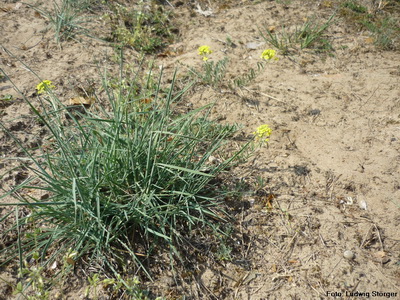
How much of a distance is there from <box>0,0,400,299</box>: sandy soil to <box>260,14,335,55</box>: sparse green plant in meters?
0.12

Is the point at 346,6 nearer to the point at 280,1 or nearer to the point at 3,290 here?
the point at 280,1

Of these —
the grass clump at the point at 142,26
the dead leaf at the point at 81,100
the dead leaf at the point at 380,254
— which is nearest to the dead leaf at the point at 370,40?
the grass clump at the point at 142,26

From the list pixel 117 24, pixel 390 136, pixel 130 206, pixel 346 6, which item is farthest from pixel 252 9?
pixel 130 206

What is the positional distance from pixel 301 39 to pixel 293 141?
1.66 meters

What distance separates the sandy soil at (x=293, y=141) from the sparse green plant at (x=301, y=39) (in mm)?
120

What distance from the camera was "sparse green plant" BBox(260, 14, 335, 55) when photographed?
3.92m

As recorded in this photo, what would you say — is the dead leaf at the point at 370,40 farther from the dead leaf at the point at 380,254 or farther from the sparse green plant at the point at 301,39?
the dead leaf at the point at 380,254

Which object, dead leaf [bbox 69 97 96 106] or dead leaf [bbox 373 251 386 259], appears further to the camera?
dead leaf [bbox 69 97 96 106]

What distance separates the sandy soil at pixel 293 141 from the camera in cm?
218

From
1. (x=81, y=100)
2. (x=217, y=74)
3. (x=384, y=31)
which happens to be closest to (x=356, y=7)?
(x=384, y=31)

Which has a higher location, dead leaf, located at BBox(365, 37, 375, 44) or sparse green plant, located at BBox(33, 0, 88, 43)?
dead leaf, located at BBox(365, 37, 375, 44)

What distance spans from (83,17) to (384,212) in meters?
3.66

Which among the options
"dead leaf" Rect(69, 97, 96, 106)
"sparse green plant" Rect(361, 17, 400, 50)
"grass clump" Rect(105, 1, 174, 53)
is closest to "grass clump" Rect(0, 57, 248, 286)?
"dead leaf" Rect(69, 97, 96, 106)

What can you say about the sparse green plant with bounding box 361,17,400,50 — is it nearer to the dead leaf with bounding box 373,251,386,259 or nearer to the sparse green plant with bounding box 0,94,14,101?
the dead leaf with bounding box 373,251,386,259
